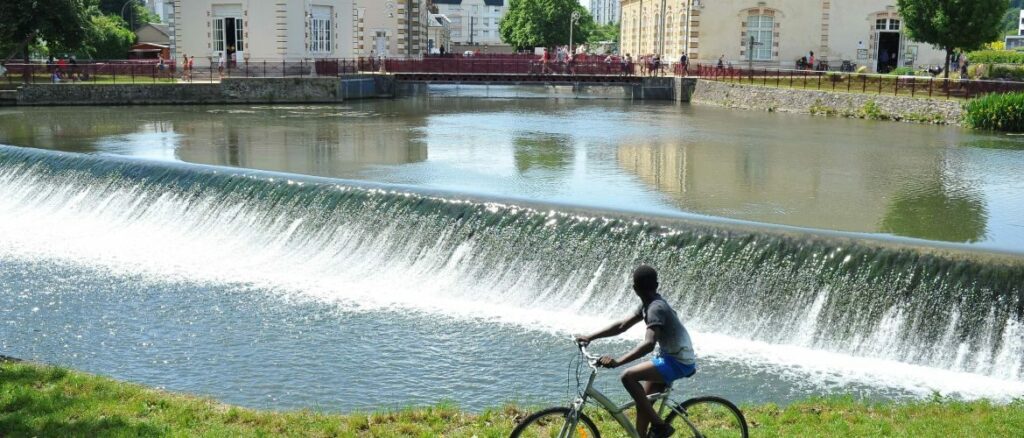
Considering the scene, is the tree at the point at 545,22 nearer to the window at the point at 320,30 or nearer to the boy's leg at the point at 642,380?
the window at the point at 320,30

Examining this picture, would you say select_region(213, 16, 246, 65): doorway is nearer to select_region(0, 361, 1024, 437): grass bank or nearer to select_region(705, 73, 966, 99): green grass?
select_region(705, 73, 966, 99): green grass

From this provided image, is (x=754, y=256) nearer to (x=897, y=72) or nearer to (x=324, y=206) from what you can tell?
(x=324, y=206)

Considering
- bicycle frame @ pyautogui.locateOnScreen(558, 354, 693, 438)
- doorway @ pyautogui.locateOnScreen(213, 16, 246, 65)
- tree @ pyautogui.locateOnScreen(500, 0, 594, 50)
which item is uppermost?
tree @ pyautogui.locateOnScreen(500, 0, 594, 50)

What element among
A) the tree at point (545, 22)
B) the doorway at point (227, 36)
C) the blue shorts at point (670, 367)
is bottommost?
the blue shorts at point (670, 367)

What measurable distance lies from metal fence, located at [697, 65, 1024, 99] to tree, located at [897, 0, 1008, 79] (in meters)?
1.99

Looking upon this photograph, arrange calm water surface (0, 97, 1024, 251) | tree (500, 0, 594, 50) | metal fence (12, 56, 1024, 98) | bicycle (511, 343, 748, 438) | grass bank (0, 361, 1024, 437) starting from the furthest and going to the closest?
tree (500, 0, 594, 50) < metal fence (12, 56, 1024, 98) < calm water surface (0, 97, 1024, 251) < grass bank (0, 361, 1024, 437) < bicycle (511, 343, 748, 438)

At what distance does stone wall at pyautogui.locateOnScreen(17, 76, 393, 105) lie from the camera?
3762 centimetres

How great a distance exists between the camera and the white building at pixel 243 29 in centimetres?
4362

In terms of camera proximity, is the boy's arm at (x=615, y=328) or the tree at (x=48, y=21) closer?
the boy's arm at (x=615, y=328)

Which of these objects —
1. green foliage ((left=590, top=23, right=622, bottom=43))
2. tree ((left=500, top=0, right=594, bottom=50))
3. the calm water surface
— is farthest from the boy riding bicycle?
green foliage ((left=590, top=23, right=622, bottom=43))

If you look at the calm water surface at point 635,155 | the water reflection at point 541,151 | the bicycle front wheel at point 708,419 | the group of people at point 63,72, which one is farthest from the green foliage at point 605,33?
the bicycle front wheel at point 708,419

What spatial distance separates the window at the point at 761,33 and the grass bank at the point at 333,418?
42.3 meters

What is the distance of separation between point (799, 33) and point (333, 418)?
146 ft

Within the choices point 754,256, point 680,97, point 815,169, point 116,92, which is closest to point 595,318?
point 754,256
